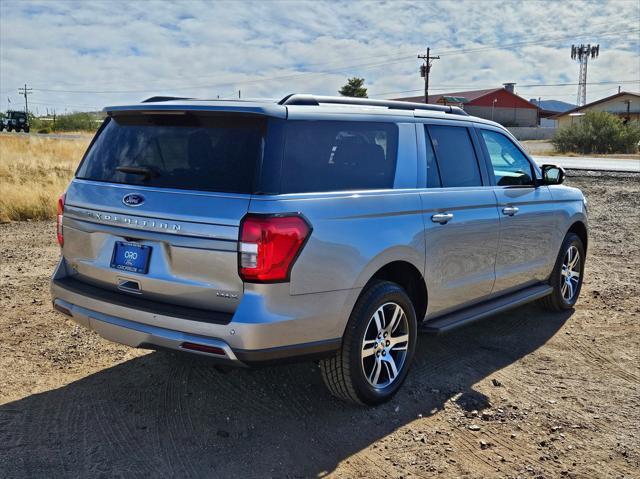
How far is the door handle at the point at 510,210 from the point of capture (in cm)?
516

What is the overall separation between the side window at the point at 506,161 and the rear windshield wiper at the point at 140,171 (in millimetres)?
2829

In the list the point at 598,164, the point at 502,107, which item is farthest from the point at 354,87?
the point at 598,164

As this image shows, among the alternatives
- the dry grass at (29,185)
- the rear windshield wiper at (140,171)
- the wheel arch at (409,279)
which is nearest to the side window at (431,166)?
the wheel arch at (409,279)

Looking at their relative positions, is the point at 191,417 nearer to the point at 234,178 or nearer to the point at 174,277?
the point at 174,277

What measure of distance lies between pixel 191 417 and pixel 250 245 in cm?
132

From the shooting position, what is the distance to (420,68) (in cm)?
6438

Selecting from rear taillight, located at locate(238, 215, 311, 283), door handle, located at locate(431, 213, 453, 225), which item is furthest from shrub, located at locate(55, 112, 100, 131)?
rear taillight, located at locate(238, 215, 311, 283)

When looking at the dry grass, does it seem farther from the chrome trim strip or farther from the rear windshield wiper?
the rear windshield wiper

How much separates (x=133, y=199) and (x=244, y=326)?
1.02 m

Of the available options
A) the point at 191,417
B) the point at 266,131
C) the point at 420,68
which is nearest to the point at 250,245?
the point at 266,131

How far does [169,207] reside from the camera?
3.48m

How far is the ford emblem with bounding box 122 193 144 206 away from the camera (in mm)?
3605

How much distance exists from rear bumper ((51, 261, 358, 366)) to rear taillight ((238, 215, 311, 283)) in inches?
4.3

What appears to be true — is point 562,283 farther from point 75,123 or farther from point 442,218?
point 75,123
